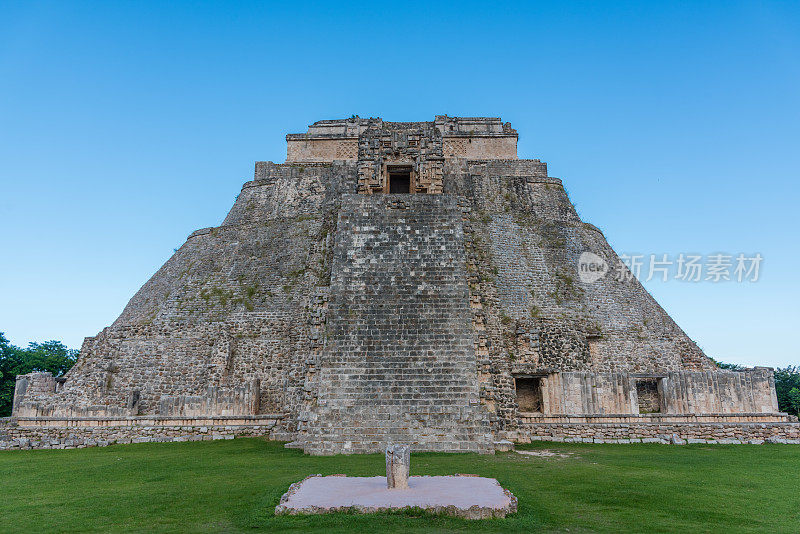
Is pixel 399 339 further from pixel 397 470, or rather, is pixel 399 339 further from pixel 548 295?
pixel 548 295

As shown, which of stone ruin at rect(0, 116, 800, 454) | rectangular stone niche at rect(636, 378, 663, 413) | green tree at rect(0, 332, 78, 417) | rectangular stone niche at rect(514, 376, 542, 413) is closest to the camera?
stone ruin at rect(0, 116, 800, 454)

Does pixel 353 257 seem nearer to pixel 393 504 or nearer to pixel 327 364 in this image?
pixel 327 364

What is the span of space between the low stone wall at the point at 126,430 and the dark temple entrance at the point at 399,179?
9538 mm

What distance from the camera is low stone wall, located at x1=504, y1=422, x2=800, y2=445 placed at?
44.8 feet

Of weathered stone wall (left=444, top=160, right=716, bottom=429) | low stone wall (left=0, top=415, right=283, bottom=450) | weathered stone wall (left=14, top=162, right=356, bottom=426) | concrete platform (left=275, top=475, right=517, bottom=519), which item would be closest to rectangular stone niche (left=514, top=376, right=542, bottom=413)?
weathered stone wall (left=444, top=160, right=716, bottom=429)

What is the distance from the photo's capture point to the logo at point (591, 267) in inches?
784

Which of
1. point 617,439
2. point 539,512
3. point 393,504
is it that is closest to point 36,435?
point 393,504

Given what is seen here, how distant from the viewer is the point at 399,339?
12.6m

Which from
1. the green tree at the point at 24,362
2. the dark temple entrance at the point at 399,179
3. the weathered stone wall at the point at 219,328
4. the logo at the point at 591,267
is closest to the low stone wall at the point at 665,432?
the weathered stone wall at the point at 219,328

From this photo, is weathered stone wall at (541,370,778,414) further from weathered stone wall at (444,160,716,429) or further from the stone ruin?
weathered stone wall at (444,160,716,429)

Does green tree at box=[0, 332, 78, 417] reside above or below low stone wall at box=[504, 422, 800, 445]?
above

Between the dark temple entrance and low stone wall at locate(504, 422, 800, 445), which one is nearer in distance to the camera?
low stone wall at locate(504, 422, 800, 445)

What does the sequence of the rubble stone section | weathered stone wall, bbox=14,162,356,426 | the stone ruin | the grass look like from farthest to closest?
weathered stone wall, bbox=14,162,356,426, the stone ruin, the rubble stone section, the grass

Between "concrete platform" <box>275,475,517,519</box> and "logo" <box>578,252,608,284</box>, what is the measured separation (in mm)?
14040
